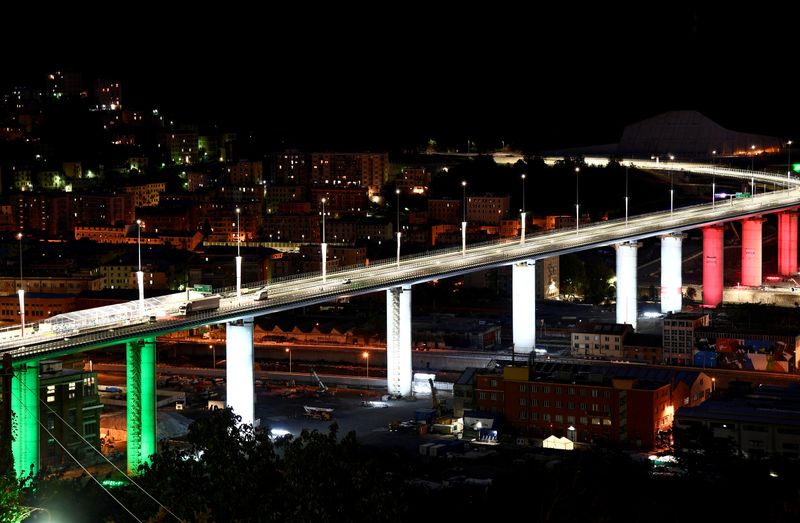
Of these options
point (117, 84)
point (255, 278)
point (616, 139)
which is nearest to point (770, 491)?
point (255, 278)

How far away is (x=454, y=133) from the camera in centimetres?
6669

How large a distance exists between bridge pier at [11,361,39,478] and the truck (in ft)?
9.69

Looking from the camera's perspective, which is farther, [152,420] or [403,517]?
[152,420]

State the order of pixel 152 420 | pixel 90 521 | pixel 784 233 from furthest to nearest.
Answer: pixel 784 233, pixel 152 420, pixel 90 521

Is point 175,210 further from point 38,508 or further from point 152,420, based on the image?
point 38,508

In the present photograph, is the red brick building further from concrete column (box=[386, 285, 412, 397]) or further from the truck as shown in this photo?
the truck

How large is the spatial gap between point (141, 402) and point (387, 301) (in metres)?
6.52

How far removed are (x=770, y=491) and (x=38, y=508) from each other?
23.9 feet

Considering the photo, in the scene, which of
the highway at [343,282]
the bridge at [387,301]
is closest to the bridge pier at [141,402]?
the bridge at [387,301]

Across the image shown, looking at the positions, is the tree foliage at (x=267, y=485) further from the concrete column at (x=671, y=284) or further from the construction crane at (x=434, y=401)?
the concrete column at (x=671, y=284)

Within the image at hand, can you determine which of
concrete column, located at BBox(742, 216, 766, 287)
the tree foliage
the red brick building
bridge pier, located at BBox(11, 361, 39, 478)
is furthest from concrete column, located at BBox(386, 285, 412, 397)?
concrete column, located at BBox(742, 216, 766, 287)

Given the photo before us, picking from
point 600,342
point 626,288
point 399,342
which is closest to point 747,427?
point 399,342

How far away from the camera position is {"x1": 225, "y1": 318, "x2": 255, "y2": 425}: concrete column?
22594 mm

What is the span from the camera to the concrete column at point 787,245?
3759 centimetres
